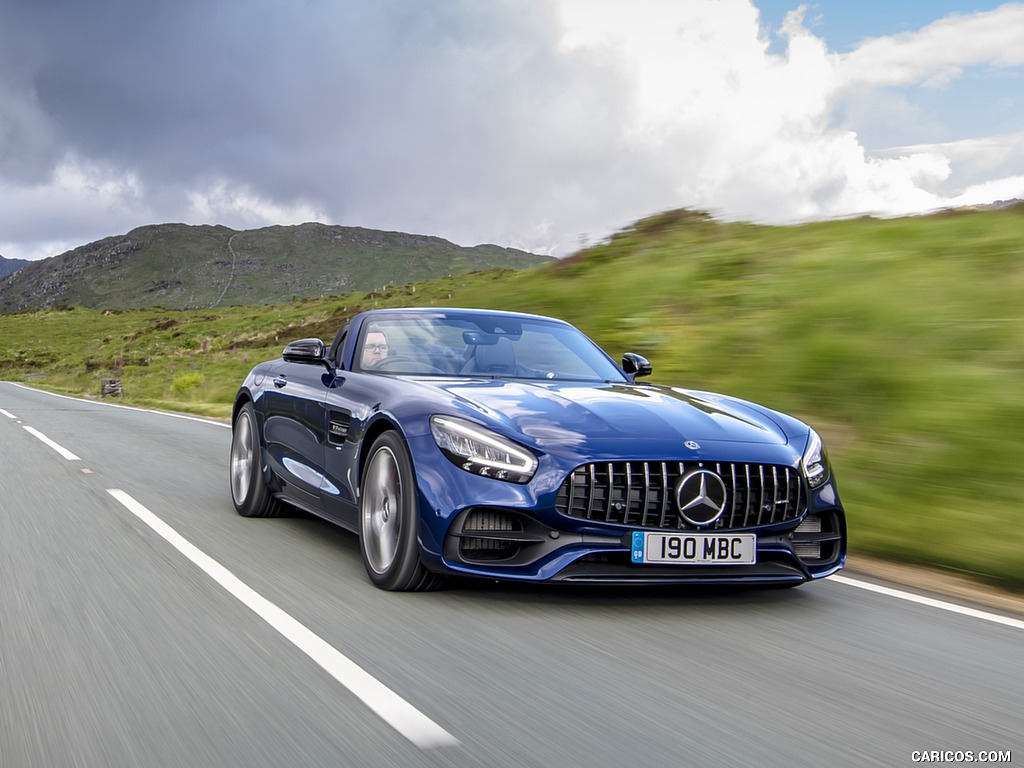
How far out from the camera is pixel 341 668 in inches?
149

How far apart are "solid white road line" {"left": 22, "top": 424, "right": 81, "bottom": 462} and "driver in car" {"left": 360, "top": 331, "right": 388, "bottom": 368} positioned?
21.9 ft

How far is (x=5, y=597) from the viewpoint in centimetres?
500

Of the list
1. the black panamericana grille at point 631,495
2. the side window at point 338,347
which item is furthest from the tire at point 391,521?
the side window at point 338,347

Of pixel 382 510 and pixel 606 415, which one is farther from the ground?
pixel 606 415

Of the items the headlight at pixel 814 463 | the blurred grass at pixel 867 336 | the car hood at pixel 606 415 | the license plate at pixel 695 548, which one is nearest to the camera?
the license plate at pixel 695 548

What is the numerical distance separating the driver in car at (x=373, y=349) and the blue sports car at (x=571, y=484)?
7.3 inches

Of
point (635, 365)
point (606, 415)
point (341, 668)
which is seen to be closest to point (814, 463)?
point (606, 415)

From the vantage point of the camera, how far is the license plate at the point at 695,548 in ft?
14.8

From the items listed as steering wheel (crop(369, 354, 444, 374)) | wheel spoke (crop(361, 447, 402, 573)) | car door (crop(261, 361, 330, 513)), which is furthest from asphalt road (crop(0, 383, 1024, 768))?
steering wheel (crop(369, 354, 444, 374))

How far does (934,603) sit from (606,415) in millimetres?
1829

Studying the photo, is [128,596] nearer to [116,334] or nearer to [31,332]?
[116,334]

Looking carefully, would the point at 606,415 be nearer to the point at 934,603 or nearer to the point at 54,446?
the point at 934,603

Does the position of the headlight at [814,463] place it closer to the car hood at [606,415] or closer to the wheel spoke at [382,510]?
the car hood at [606,415]

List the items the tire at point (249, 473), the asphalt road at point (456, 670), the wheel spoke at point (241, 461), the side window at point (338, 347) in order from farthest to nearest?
1. the wheel spoke at point (241, 461)
2. the tire at point (249, 473)
3. the side window at point (338, 347)
4. the asphalt road at point (456, 670)
